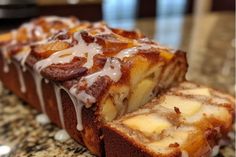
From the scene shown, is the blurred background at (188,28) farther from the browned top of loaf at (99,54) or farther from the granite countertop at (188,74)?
the browned top of loaf at (99,54)

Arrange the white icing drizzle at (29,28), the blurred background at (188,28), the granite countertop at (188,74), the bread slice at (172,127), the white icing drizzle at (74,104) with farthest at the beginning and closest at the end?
the blurred background at (188,28)
the white icing drizzle at (29,28)
the granite countertop at (188,74)
the white icing drizzle at (74,104)
the bread slice at (172,127)

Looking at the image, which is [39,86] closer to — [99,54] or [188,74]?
[99,54]

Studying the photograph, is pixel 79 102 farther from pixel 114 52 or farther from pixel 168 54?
pixel 168 54

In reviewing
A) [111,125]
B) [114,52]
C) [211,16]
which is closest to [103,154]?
[111,125]

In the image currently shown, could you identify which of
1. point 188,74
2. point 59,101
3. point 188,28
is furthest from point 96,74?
point 188,28

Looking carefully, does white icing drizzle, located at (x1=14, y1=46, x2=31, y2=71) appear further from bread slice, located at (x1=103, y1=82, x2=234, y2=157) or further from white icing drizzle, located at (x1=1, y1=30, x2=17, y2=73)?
bread slice, located at (x1=103, y1=82, x2=234, y2=157)

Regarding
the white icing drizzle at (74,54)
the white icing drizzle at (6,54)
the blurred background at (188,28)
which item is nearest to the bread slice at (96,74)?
the white icing drizzle at (74,54)
